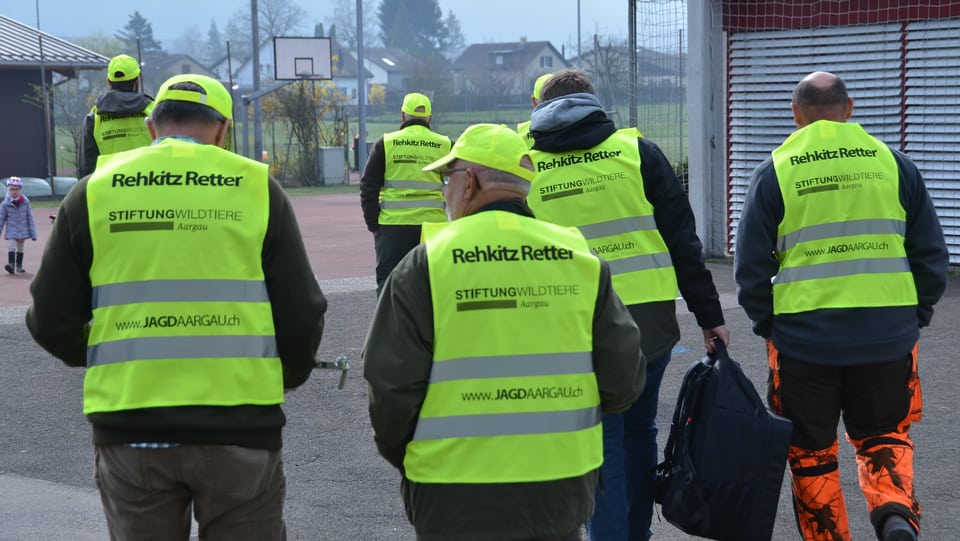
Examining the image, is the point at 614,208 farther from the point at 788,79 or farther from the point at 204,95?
the point at 788,79

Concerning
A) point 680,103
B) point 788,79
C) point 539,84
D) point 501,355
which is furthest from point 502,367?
point 680,103

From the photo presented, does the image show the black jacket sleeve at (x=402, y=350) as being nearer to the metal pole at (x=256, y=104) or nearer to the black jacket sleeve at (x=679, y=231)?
the black jacket sleeve at (x=679, y=231)

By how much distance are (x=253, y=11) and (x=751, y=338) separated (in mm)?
30630

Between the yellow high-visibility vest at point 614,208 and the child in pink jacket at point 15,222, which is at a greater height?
the yellow high-visibility vest at point 614,208

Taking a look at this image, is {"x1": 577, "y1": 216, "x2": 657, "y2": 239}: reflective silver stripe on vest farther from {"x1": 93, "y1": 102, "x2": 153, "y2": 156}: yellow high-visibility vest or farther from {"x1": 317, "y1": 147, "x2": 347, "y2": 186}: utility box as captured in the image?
{"x1": 317, "y1": 147, "x2": 347, "y2": 186}: utility box

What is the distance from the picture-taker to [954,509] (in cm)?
593

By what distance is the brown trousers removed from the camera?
3.40 m

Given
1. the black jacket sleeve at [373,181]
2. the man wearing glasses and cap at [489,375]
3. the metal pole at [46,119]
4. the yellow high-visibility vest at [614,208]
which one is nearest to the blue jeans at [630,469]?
the yellow high-visibility vest at [614,208]

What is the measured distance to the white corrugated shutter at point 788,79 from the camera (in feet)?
47.2

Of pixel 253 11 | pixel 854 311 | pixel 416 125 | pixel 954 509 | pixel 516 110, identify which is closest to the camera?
pixel 854 311

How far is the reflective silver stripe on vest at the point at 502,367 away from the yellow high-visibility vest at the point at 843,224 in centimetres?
191

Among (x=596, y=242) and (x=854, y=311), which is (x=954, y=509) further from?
(x=596, y=242)

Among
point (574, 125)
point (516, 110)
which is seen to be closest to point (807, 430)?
point (574, 125)

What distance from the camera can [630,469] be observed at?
5.27 metres
